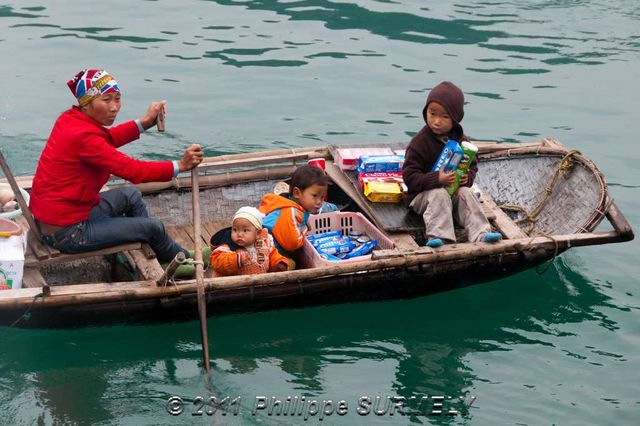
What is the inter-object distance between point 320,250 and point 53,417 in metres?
2.15

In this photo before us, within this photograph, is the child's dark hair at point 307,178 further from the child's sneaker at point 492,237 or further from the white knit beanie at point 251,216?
the child's sneaker at point 492,237

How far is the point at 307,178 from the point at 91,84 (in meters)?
1.63

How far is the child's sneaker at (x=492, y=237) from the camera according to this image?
7258 millimetres

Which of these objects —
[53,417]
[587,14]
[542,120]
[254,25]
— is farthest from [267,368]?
[587,14]

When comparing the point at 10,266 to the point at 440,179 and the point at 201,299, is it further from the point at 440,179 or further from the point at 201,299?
the point at 440,179

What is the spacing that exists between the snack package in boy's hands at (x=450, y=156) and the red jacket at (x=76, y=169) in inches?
77.7

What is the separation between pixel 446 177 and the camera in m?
7.39

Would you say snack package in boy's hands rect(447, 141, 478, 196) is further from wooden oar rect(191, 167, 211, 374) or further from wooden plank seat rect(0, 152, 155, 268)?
wooden plank seat rect(0, 152, 155, 268)

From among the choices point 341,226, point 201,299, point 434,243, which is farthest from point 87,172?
point 434,243

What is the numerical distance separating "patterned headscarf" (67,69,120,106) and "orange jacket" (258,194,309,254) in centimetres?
139

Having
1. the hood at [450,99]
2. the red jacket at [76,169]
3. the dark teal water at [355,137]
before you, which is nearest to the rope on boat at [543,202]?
the dark teal water at [355,137]

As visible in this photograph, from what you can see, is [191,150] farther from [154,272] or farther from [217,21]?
[217,21]

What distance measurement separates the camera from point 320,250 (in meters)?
7.25

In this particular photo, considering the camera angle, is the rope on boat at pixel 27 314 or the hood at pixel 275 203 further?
the hood at pixel 275 203
